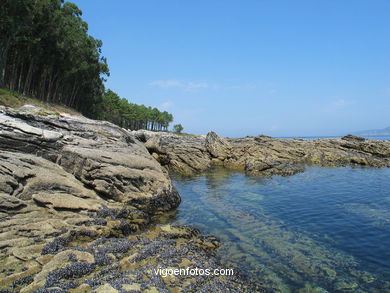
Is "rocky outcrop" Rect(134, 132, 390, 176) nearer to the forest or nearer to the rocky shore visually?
the rocky shore

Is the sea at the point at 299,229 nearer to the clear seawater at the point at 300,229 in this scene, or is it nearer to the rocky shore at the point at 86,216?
the clear seawater at the point at 300,229

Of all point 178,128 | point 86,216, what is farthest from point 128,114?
point 86,216

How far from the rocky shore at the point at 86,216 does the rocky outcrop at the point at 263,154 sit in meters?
20.3

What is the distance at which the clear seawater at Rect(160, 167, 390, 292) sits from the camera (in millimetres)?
12359

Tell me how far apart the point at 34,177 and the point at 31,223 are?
371 cm

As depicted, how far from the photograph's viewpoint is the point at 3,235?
12.0m

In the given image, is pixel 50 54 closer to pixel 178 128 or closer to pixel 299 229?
pixel 299 229

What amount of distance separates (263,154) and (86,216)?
43.1 metres

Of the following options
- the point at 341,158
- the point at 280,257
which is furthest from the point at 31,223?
the point at 341,158

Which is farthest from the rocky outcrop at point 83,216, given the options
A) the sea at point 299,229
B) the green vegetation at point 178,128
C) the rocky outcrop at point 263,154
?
the green vegetation at point 178,128

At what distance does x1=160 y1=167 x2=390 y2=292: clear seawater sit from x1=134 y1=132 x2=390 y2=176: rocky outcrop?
40.0 ft

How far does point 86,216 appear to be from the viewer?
1590 centimetres

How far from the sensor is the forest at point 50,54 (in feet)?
152

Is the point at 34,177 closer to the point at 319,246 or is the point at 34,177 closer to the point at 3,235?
the point at 3,235
